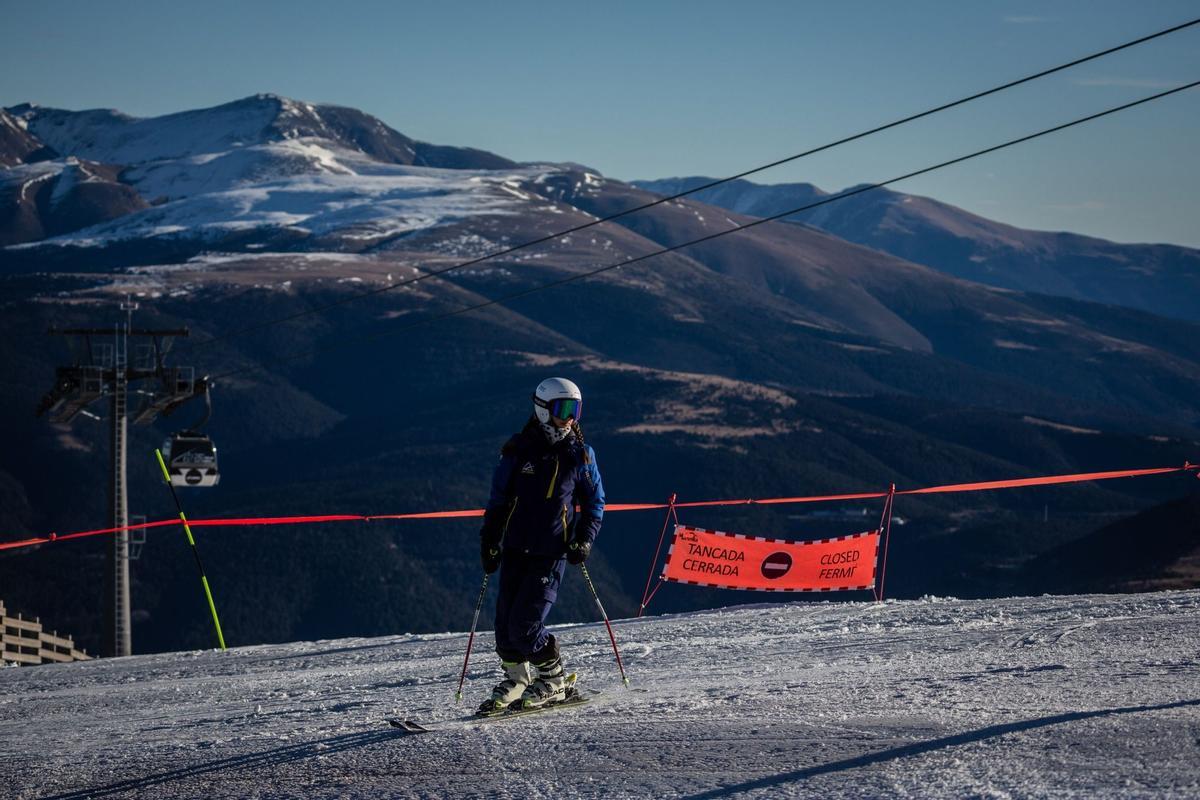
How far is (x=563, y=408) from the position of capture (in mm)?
10164

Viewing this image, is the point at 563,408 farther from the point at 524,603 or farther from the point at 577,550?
the point at 524,603

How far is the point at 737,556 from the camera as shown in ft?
64.0

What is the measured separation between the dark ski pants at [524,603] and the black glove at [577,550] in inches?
2.9

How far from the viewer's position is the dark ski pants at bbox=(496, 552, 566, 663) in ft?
33.3

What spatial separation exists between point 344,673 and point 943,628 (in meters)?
6.24

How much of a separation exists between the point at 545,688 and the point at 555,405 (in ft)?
7.07

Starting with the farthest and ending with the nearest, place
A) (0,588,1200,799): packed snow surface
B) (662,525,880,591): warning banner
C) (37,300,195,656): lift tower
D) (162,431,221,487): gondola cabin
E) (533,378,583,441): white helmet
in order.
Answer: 1. (37,300,195,656): lift tower
2. (162,431,221,487): gondola cabin
3. (662,525,880,591): warning banner
4. (533,378,583,441): white helmet
5. (0,588,1200,799): packed snow surface

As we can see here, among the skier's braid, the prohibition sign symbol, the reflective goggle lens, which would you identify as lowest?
the prohibition sign symbol

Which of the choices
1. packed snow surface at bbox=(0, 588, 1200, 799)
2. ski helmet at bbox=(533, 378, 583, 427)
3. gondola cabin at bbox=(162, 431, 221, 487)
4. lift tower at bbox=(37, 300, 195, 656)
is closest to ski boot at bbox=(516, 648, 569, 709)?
packed snow surface at bbox=(0, 588, 1200, 799)

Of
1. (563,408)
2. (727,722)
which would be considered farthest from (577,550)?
(727,722)

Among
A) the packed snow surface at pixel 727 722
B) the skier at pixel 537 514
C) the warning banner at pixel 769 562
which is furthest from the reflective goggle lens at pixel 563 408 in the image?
the warning banner at pixel 769 562

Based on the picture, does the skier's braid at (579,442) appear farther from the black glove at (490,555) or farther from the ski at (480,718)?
the ski at (480,718)

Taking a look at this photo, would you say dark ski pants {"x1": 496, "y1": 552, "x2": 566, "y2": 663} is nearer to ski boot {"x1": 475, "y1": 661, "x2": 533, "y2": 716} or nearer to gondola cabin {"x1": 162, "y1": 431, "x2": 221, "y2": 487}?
ski boot {"x1": 475, "y1": 661, "x2": 533, "y2": 716}

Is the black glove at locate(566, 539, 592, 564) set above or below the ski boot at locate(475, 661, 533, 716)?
above
